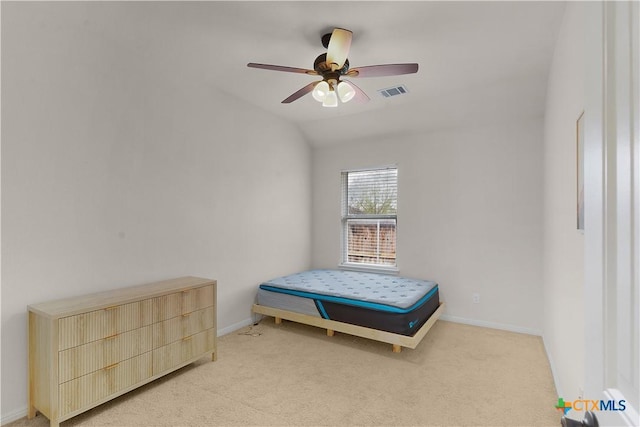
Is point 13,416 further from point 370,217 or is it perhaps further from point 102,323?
point 370,217

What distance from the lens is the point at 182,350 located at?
259 centimetres

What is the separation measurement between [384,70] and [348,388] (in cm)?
237

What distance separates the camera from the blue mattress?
2.93m

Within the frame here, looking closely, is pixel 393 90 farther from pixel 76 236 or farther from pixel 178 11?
pixel 76 236

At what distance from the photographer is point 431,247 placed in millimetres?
4043

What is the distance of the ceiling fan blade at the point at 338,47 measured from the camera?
6.64ft

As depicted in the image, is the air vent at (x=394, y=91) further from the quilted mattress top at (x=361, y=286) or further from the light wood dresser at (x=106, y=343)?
the light wood dresser at (x=106, y=343)

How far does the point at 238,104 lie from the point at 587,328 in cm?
364

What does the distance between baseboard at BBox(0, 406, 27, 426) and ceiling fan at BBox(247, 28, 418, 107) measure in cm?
274

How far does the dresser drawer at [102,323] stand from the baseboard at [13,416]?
2.03 feet

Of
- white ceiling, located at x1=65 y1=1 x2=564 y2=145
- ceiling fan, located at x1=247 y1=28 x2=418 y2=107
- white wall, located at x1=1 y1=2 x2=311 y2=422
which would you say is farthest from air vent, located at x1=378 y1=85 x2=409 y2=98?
white wall, located at x1=1 y1=2 x2=311 y2=422

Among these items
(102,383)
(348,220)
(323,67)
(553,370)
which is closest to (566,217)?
(553,370)

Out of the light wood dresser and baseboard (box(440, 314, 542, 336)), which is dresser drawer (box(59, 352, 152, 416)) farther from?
baseboard (box(440, 314, 542, 336))

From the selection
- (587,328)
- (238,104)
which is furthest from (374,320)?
(238,104)
